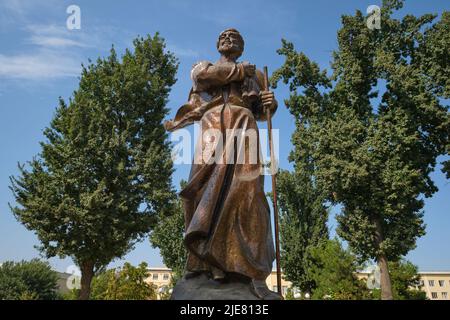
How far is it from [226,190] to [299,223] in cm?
2665

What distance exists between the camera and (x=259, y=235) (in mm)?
4773

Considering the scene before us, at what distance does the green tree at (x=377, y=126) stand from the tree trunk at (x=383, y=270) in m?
0.05

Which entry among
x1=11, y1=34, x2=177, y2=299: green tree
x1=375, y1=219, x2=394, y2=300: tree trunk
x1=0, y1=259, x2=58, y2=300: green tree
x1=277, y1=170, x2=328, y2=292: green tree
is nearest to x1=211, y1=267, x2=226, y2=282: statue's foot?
x1=11, y1=34, x2=177, y2=299: green tree

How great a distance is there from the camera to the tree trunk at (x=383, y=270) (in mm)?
19625

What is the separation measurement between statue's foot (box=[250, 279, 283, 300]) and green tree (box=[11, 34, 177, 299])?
12809 millimetres

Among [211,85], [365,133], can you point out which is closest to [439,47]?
[365,133]

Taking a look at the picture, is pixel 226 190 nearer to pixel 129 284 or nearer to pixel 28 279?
pixel 129 284

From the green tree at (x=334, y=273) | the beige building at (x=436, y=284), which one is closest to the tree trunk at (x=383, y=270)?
the green tree at (x=334, y=273)

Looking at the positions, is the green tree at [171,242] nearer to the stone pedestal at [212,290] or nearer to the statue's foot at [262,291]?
the stone pedestal at [212,290]

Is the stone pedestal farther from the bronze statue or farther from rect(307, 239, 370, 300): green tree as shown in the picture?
rect(307, 239, 370, 300): green tree

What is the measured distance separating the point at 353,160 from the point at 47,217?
15468 millimetres

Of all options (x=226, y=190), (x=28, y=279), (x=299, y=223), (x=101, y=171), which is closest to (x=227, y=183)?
(x=226, y=190)

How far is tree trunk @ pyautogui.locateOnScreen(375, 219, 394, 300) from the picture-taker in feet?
64.4
